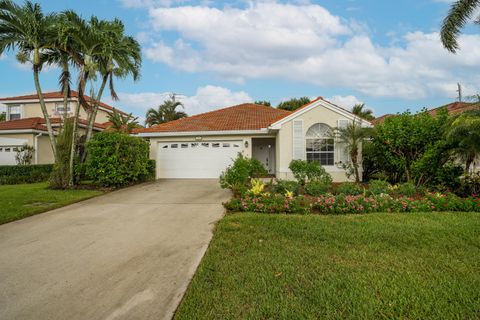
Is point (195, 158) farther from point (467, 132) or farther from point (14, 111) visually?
point (14, 111)

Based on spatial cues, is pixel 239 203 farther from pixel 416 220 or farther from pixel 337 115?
pixel 337 115

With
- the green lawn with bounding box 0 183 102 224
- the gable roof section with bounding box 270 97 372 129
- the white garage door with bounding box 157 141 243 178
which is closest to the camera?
the green lawn with bounding box 0 183 102 224

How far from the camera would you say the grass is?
273 cm

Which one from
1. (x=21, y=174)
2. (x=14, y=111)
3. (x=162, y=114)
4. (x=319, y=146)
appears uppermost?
(x=162, y=114)

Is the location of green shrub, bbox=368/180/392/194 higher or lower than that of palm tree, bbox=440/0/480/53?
lower

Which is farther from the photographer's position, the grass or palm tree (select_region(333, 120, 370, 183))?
palm tree (select_region(333, 120, 370, 183))

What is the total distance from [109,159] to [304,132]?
357 inches

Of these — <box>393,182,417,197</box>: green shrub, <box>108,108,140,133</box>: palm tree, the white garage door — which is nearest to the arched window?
the white garage door

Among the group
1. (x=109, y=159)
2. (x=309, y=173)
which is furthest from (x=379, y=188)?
(x=109, y=159)

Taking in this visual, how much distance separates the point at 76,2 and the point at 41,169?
9907 mm

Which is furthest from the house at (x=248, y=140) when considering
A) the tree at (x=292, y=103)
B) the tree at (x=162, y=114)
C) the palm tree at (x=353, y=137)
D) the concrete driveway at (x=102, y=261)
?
the tree at (x=292, y=103)

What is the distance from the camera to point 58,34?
10.7 metres

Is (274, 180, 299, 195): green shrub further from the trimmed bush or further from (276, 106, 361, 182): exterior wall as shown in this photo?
(276, 106, 361, 182): exterior wall

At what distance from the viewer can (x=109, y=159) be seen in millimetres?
11195
